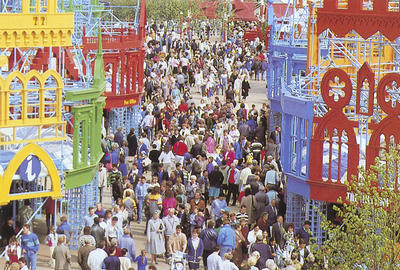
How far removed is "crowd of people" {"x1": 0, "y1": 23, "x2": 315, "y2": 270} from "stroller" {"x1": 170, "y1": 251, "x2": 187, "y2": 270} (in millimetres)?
141

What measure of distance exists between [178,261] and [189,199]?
5661 millimetres

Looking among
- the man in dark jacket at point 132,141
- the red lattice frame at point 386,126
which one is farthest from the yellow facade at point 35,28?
the man in dark jacket at point 132,141

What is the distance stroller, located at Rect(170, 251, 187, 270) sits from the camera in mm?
28591

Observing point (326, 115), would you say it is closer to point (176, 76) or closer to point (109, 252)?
point (109, 252)

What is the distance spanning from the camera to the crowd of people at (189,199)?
28391 millimetres

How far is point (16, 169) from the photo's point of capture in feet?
101

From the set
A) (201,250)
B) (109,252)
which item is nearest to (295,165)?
(201,250)

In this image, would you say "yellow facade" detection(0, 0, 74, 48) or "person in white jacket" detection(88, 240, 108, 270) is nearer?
"person in white jacket" detection(88, 240, 108, 270)

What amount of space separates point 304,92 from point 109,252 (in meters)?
10.9

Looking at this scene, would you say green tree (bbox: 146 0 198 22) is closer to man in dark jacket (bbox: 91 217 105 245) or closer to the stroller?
man in dark jacket (bbox: 91 217 105 245)

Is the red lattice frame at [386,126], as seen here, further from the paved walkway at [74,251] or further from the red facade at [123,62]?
the red facade at [123,62]

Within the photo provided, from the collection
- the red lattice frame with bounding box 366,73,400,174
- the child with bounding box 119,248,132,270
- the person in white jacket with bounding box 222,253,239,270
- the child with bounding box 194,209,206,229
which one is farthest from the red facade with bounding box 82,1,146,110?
the person in white jacket with bounding box 222,253,239,270

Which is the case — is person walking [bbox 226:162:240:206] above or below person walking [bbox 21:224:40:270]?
above

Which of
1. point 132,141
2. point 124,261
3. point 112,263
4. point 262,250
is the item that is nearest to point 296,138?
point 262,250
